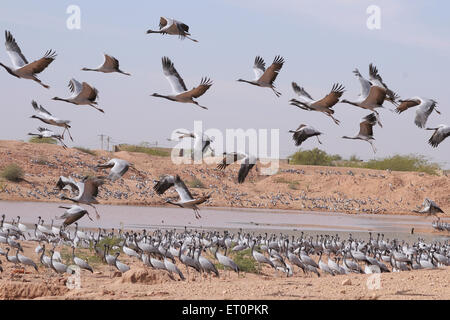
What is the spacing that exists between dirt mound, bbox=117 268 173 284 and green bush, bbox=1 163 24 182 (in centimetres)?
3464

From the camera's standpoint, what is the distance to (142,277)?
12953 millimetres

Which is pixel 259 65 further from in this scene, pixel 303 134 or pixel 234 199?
pixel 234 199

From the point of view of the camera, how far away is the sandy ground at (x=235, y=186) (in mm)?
46781

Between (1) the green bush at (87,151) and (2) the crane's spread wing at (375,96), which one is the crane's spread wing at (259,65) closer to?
(2) the crane's spread wing at (375,96)

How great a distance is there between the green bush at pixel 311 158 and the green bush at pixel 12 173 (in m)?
40.6

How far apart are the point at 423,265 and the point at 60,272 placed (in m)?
9.66

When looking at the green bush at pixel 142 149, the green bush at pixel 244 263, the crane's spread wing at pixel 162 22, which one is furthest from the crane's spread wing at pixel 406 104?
the green bush at pixel 142 149

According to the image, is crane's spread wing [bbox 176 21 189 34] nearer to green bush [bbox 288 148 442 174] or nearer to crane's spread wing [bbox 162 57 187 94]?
crane's spread wing [bbox 162 57 187 94]

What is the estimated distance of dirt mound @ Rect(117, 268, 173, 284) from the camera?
1284 cm

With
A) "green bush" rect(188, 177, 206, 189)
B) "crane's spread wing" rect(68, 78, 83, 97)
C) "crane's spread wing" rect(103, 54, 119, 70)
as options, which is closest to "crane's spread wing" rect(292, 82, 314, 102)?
"crane's spread wing" rect(103, 54, 119, 70)

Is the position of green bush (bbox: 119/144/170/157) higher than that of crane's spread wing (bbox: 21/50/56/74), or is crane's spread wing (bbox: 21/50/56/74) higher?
crane's spread wing (bbox: 21/50/56/74)

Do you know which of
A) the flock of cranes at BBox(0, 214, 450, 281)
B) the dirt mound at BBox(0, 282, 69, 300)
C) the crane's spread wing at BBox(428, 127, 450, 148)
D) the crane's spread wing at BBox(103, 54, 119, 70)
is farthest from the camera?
A: the flock of cranes at BBox(0, 214, 450, 281)
